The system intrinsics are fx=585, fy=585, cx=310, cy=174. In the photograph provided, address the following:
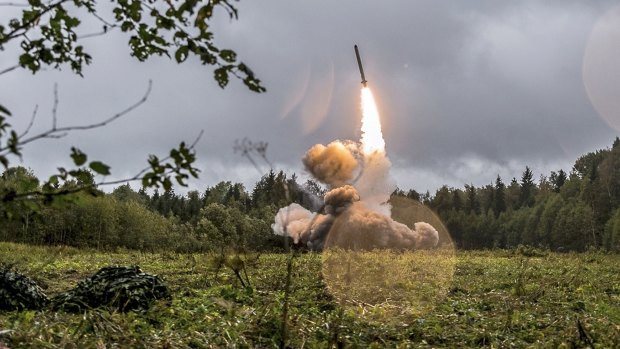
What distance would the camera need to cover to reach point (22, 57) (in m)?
3.91

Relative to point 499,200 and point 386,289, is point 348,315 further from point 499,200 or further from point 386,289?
point 499,200

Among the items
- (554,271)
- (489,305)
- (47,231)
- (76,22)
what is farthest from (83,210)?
(76,22)

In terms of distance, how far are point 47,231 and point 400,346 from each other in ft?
208

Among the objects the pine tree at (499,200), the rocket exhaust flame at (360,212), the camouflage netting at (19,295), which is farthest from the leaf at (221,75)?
the pine tree at (499,200)

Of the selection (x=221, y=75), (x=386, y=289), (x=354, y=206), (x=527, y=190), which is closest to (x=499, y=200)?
(x=527, y=190)

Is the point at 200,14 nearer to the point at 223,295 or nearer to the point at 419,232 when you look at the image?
the point at 223,295

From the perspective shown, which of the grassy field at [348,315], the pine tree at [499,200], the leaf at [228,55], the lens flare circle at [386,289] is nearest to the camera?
the leaf at [228,55]

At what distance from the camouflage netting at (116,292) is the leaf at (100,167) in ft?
24.9

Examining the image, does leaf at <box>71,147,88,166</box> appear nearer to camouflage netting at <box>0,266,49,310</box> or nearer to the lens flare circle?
the lens flare circle

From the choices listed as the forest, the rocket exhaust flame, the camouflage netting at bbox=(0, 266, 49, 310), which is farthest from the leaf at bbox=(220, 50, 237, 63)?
the forest

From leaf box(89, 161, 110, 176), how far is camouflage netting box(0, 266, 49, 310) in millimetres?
8478

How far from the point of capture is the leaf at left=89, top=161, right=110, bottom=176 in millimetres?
2939

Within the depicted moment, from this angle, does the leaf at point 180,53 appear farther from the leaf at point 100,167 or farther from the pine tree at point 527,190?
the pine tree at point 527,190

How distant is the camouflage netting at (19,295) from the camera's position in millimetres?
10328
